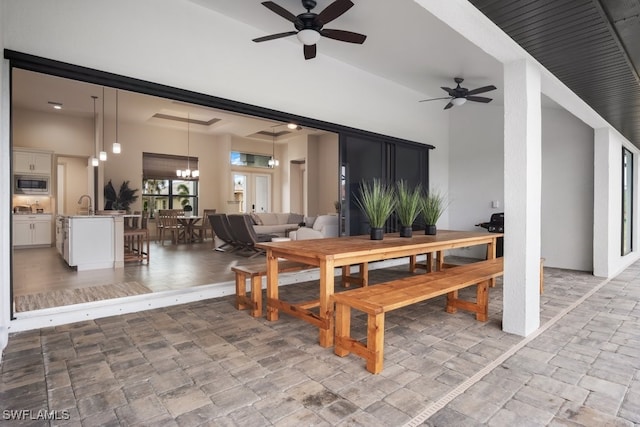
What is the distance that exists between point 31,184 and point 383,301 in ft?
30.0

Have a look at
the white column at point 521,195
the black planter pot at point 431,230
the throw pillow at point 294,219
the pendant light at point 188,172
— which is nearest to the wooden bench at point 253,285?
the black planter pot at point 431,230

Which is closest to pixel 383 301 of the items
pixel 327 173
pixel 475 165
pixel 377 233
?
pixel 377 233

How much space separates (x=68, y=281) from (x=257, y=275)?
2.90m

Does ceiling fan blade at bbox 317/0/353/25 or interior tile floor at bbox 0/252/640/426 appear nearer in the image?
interior tile floor at bbox 0/252/640/426

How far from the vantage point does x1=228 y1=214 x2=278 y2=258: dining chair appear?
637cm

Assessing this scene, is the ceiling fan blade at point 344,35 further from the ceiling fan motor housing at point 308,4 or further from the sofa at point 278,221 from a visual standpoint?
the sofa at point 278,221

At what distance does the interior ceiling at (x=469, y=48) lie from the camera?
2.29 metres

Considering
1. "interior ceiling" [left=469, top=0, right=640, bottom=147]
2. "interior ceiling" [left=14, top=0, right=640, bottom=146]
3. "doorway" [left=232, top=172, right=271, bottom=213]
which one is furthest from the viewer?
"doorway" [left=232, top=172, right=271, bottom=213]

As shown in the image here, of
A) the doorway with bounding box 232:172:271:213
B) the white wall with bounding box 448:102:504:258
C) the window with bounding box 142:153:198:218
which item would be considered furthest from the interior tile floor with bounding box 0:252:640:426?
the doorway with bounding box 232:172:271:213

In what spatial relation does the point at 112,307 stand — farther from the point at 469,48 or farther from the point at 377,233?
the point at 469,48

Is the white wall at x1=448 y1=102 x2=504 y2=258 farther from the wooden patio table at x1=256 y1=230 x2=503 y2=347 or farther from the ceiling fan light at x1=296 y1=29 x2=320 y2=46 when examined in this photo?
the ceiling fan light at x1=296 y1=29 x2=320 y2=46

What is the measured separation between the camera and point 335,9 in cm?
300

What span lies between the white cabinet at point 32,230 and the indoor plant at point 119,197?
4.30ft

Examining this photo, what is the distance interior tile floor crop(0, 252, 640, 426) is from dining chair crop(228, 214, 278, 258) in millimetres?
3076
